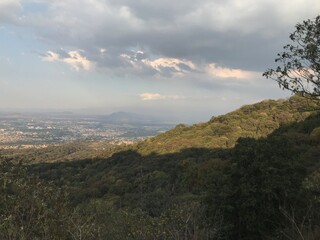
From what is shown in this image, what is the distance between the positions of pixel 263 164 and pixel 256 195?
174 cm

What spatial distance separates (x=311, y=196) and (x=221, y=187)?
15.6 feet

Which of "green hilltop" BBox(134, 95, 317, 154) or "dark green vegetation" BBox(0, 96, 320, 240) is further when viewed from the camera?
"green hilltop" BBox(134, 95, 317, 154)

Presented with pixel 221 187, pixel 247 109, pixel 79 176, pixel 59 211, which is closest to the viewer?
pixel 59 211

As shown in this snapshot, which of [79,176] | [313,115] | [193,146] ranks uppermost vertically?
[313,115]

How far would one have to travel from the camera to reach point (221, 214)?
1944 cm

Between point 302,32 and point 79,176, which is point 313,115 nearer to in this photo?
point 79,176

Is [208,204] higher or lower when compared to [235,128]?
lower

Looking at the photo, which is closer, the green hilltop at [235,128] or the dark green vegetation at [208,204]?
the dark green vegetation at [208,204]

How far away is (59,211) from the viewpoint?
33.5ft

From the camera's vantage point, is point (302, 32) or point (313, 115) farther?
point (313, 115)

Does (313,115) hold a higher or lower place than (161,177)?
higher

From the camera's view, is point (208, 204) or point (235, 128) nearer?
point (208, 204)

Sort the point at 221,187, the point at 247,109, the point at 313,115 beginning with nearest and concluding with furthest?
the point at 221,187, the point at 313,115, the point at 247,109

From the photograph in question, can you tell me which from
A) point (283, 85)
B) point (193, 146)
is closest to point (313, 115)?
point (193, 146)
